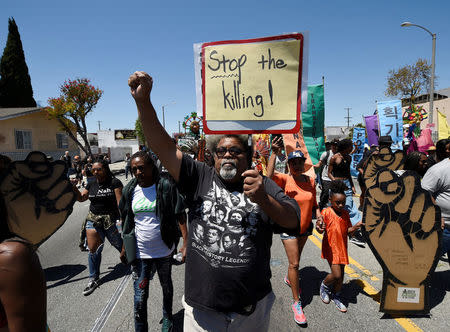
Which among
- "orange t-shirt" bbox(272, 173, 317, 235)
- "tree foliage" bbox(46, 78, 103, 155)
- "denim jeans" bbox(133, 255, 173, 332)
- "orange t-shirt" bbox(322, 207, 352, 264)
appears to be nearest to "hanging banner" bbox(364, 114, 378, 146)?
"orange t-shirt" bbox(272, 173, 317, 235)

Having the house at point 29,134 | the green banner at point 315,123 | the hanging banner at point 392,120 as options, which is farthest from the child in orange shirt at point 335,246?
the house at point 29,134

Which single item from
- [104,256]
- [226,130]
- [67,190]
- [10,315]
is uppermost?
[226,130]

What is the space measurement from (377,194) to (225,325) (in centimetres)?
219

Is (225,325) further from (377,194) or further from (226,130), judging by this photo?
(377,194)

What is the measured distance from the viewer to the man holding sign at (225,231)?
5.07ft

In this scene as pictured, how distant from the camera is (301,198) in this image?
330cm

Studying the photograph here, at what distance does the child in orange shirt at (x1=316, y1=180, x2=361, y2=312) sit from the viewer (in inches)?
121

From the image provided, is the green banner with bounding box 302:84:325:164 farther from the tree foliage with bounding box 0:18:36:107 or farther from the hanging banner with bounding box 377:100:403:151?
the tree foliage with bounding box 0:18:36:107

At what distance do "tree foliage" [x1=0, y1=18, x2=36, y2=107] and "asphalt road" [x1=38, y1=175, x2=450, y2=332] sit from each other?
35788 millimetres

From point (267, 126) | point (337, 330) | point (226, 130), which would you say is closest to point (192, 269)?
point (226, 130)

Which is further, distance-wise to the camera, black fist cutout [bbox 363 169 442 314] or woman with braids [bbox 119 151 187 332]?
black fist cutout [bbox 363 169 442 314]

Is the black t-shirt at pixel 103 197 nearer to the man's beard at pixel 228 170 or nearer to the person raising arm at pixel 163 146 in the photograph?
the person raising arm at pixel 163 146

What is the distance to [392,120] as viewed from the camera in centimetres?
700

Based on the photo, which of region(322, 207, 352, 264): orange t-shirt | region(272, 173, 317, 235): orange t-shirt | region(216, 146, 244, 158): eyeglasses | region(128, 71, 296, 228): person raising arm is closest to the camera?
region(128, 71, 296, 228): person raising arm
